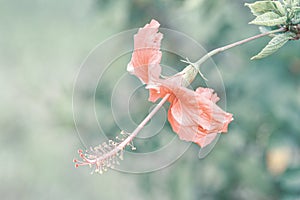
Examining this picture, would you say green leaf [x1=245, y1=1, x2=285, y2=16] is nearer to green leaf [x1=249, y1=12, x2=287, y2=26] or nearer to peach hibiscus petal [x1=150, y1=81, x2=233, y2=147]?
green leaf [x1=249, y1=12, x2=287, y2=26]

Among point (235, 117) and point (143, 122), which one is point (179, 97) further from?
point (235, 117)

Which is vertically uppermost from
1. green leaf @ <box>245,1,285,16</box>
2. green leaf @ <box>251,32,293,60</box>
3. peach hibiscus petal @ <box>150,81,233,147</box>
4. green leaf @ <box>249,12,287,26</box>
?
green leaf @ <box>245,1,285,16</box>

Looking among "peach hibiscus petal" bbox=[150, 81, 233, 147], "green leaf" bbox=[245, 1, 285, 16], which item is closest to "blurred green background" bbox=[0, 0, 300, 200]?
"green leaf" bbox=[245, 1, 285, 16]

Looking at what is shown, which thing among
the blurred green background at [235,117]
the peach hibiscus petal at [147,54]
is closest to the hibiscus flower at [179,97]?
the peach hibiscus petal at [147,54]

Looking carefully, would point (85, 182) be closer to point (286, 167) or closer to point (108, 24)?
point (108, 24)

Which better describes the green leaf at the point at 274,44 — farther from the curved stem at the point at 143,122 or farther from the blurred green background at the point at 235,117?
A: the blurred green background at the point at 235,117

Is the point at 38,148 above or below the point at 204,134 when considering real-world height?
above

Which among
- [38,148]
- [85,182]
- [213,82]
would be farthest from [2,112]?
[213,82]
